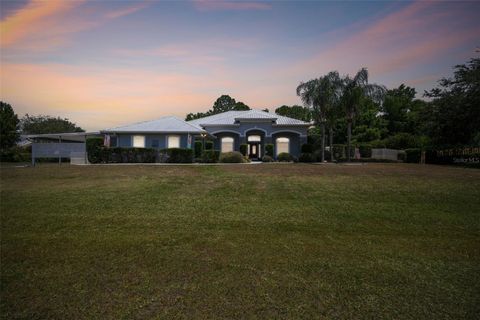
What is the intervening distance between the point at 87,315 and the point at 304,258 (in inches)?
119

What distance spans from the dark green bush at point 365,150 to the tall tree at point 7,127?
44.9m

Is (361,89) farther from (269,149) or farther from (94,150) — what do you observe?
(94,150)

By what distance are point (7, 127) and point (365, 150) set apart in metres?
46.1

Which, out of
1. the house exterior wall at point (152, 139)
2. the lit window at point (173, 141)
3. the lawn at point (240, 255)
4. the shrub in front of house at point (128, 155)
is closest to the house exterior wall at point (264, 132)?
the house exterior wall at point (152, 139)

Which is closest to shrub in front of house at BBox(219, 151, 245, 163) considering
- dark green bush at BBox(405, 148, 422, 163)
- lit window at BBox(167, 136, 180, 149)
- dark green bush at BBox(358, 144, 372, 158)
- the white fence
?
lit window at BBox(167, 136, 180, 149)

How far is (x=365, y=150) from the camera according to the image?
37.5m

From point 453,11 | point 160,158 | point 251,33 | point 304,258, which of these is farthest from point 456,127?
point 304,258

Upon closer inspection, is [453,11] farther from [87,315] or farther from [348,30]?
[87,315]

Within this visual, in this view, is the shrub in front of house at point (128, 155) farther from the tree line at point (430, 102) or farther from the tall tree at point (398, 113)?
the tall tree at point (398, 113)

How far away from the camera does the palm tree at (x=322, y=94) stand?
27766 mm

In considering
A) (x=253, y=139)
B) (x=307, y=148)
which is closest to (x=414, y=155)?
(x=307, y=148)

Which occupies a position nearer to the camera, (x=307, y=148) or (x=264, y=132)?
(x=307, y=148)

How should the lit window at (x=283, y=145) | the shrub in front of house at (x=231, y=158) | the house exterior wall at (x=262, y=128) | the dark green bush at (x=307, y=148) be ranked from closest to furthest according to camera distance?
the shrub in front of house at (x=231, y=158) < the dark green bush at (x=307, y=148) < the house exterior wall at (x=262, y=128) < the lit window at (x=283, y=145)

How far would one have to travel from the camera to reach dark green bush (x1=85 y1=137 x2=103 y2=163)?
21.6 m
